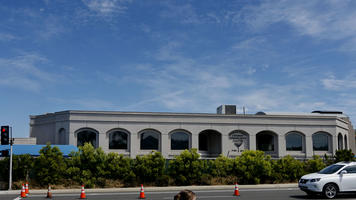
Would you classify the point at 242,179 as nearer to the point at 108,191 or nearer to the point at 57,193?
the point at 108,191

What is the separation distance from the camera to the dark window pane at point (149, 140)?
42.4m

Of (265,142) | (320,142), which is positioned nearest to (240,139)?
(265,142)

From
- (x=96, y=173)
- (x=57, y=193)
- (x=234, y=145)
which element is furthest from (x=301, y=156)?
(x=57, y=193)

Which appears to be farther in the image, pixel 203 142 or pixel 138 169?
pixel 203 142

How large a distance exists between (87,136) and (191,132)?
37.7 feet

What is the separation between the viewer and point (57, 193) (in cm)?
2147

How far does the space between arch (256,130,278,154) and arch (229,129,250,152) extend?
88.7 inches

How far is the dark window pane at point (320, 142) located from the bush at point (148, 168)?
26694 mm

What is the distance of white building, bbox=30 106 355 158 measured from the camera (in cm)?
4141

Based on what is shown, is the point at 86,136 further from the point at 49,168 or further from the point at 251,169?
the point at 251,169

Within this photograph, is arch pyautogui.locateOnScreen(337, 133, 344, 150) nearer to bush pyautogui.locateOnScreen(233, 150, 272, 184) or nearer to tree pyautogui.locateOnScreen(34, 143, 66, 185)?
bush pyautogui.locateOnScreen(233, 150, 272, 184)

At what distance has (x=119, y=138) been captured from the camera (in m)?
42.1

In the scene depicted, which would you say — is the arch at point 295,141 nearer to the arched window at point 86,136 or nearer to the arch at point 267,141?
the arch at point 267,141

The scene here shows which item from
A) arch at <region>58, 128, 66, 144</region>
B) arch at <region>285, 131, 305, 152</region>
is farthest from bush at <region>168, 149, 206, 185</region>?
arch at <region>285, 131, 305, 152</region>
